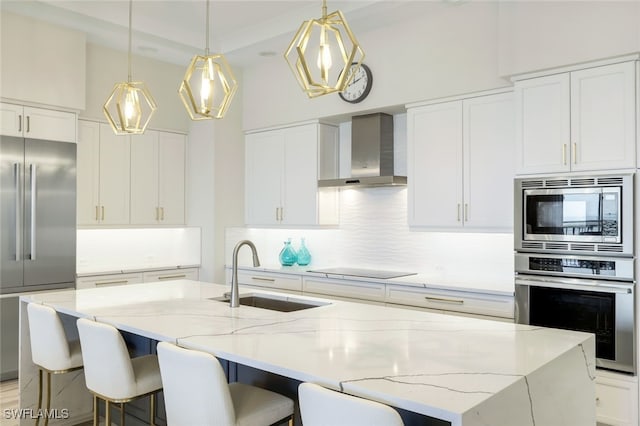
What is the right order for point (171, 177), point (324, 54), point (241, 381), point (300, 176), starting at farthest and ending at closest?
A: 1. point (171, 177)
2. point (300, 176)
3. point (241, 381)
4. point (324, 54)

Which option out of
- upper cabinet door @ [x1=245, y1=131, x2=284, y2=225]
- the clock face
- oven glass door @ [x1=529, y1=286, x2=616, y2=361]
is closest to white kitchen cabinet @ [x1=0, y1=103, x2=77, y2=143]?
upper cabinet door @ [x1=245, y1=131, x2=284, y2=225]

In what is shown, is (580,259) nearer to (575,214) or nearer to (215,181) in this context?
(575,214)

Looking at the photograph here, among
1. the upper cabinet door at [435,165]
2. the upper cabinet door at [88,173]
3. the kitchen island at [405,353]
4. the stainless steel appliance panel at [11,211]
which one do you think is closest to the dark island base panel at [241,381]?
the kitchen island at [405,353]

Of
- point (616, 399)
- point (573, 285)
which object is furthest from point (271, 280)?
point (616, 399)

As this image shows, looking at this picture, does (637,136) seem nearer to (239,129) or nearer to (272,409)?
(272,409)

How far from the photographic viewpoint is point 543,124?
350 cm

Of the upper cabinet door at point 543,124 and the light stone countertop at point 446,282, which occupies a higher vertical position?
the upper cabinet door at point 543,124

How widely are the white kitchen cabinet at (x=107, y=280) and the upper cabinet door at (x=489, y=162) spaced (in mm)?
3175

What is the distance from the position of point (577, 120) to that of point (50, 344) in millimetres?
3429

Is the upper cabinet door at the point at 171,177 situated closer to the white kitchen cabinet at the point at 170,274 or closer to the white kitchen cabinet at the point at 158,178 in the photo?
the white kitchen cabinet at the point at 158,178

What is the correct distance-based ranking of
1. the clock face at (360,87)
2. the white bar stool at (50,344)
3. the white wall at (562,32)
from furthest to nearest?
the clock face at (360,87) < the white wall at (562,32) < the white bar stool at (50,344)

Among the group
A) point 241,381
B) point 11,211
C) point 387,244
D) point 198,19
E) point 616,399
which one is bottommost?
point 616,399

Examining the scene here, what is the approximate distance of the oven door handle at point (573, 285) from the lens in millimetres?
3141

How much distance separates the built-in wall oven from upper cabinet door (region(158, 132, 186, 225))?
360 centimetres
